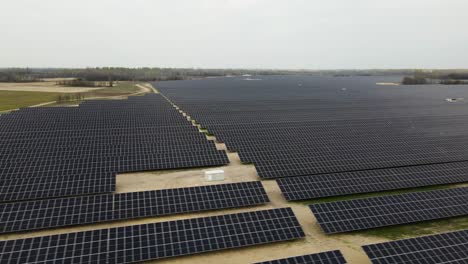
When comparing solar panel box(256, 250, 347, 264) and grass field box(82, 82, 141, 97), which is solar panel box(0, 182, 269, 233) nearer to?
solar panel box(256, 250, 347, 264)

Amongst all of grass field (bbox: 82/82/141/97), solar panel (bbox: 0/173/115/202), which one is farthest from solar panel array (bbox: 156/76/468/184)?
grass field (bbox: 82/82/141/97)

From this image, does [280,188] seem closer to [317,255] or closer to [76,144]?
[317,255]

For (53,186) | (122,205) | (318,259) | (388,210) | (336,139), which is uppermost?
(336,139)

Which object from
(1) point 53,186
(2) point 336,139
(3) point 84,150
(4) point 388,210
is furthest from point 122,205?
(2) point 336,139

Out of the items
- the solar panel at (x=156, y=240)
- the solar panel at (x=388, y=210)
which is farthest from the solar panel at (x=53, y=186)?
the solar panel at (x=388, y=210)

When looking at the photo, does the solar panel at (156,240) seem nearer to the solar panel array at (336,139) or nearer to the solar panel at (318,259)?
the solar panel at (318,259)

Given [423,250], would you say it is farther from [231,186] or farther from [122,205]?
[122,205]

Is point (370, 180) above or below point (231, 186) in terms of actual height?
below

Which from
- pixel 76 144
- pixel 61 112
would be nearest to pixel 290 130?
pixel 76 144
